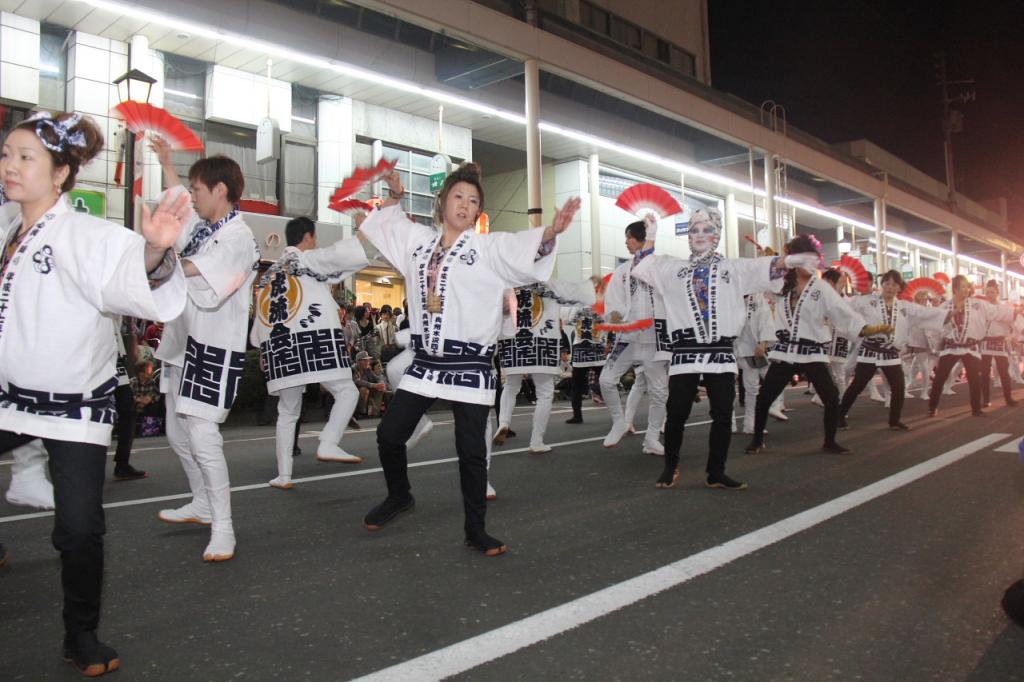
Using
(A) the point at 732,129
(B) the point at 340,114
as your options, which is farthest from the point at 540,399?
(A) the point at 732,129

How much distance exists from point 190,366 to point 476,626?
2207 mm

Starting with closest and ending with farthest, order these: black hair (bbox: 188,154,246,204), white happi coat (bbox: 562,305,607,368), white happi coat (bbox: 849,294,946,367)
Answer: black hair (bbox: 188,154,246,204), white happi coat (bbox: 849,294,946,367), white happi coat (bbox: 562,305,607,368)

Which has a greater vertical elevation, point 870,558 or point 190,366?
point 190,366

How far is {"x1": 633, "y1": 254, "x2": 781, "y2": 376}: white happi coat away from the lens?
5.67 m

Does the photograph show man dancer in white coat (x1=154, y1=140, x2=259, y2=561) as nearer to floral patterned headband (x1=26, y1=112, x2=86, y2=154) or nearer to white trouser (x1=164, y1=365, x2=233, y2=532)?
white trouser (x1=164, y1=365, x2=233, y2=532)

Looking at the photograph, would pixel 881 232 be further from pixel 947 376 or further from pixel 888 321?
pixel 888 321

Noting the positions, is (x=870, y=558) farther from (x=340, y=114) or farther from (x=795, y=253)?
(x=340, y=114)

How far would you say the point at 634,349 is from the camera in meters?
8.18

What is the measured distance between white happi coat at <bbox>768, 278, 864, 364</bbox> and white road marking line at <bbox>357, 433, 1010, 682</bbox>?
2.73 meters

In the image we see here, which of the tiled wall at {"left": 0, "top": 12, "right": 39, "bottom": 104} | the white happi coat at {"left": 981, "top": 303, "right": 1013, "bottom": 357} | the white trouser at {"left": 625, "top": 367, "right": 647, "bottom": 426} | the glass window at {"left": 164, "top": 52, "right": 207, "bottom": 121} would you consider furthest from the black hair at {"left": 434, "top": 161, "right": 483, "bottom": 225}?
the glass window at {"left": 164, "top": 52, "right": 207, "bottom": 121}

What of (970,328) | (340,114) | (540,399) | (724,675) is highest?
(340,114)

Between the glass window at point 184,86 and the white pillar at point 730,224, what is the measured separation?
20.0 meters

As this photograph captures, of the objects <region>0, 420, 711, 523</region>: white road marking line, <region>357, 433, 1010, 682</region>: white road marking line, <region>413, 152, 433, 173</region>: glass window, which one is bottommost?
<region>357, 433, 1010, 682</region>: white road marking line

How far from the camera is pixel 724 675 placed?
2539 millimetres
